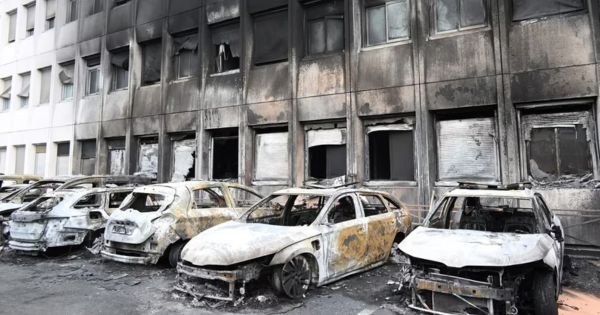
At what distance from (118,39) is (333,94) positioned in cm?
1029


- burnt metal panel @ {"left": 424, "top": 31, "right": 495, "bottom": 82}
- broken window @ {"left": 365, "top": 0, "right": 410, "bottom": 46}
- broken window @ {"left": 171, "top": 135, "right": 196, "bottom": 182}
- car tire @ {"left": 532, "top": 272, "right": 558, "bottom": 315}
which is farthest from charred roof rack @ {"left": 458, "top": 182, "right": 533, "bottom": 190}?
broken window @ {"left": 171, "top": 135, "right": 196, "bottom": 182}

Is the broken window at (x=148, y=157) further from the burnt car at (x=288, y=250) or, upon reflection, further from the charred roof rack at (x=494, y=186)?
the charred roof rack at (x=494, y=186)

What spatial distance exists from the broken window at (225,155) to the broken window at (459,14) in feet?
23.6

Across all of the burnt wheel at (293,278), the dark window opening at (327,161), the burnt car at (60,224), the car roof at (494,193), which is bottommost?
the burnt wheel at (293,278)

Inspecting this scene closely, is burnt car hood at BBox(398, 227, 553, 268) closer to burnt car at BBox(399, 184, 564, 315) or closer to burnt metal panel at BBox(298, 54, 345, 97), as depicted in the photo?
burnt car at BBox(399, 184, 564, 315)

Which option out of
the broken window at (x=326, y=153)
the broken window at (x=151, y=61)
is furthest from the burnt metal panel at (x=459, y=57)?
the broken window at (x=151, y=61)

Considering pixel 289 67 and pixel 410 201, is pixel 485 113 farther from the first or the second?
pixel 289 67

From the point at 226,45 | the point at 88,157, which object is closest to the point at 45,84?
the point at 88,157

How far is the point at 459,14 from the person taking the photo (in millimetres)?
10461

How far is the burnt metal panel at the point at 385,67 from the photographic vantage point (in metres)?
10.7

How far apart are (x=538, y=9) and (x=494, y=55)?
56.5 inches

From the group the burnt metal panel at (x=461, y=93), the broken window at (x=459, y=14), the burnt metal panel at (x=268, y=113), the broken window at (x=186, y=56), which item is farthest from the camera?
the broken window at (x=186, y=56)

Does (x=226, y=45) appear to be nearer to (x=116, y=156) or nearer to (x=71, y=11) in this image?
(x=116, y=156)

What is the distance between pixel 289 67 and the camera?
1243cm
